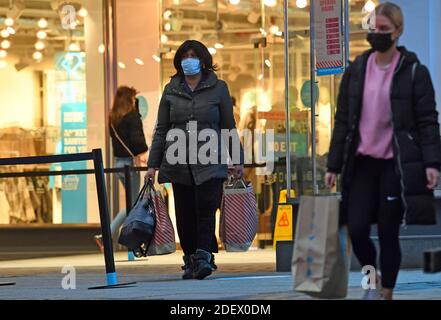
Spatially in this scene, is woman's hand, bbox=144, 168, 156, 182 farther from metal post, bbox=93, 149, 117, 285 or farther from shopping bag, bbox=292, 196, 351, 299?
shopping bag, bbox=292, 196, 351, 299

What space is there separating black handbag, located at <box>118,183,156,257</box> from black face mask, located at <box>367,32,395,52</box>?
3498 millimetres

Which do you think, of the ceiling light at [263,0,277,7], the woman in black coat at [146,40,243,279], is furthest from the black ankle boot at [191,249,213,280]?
the ceiling light at [263,0,277,7]

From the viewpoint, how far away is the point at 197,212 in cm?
1056

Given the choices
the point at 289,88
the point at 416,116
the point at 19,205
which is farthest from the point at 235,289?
the point at 19,205

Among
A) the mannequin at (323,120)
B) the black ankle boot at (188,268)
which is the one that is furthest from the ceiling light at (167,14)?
the black ankle boot at (188,268)

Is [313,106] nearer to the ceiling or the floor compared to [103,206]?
nearer to the ceiling

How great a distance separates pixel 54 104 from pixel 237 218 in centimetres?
613

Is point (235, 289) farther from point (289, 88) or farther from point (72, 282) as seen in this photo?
point (289, 88)

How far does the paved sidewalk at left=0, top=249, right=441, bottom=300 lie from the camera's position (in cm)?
915

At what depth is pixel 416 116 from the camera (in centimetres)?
757

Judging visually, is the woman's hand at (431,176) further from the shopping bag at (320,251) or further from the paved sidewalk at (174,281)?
the paved sidewalk at (174,281)

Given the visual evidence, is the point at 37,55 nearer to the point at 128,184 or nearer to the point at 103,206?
the point at 128,184

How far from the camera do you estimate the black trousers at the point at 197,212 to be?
10484 mm

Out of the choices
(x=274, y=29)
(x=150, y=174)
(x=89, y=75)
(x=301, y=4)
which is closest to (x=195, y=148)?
(x=150, y=174)
